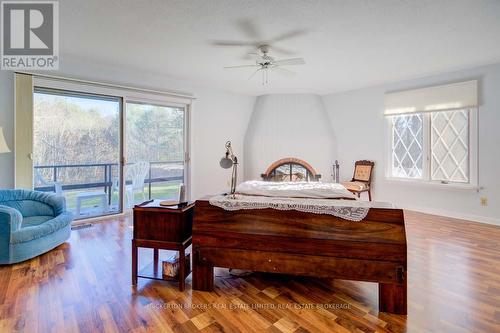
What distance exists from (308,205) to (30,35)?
10.6 feet

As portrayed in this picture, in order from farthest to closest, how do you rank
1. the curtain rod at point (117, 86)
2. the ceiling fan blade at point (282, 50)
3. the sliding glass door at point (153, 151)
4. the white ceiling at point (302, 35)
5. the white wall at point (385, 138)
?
the sliding glass door at point (153, 151)
the white wall at point (385, 138)
the curtain rod at point (117, 86)
the ceiling fan blade at point (282, 50)
the white ceiling at point (302, 35)

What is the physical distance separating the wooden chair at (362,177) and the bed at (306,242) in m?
3.07

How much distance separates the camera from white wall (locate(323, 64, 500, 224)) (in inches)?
148

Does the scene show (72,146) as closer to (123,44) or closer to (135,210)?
(123,44)

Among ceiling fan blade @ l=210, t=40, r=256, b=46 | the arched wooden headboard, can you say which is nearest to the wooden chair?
the arched wooden headboard

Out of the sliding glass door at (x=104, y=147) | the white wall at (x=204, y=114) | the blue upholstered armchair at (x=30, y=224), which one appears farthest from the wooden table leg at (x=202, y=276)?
the white wall at (x=204, y=114)

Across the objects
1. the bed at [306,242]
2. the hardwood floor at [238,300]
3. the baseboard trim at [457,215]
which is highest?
the bed at [306,242]

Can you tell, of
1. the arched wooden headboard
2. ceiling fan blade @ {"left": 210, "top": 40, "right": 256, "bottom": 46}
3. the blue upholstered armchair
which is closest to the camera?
the blue upholstered armchair

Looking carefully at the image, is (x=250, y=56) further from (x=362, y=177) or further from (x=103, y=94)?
(x=362, y=177)

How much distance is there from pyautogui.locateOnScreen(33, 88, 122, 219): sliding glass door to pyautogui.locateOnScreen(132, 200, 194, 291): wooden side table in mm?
2297

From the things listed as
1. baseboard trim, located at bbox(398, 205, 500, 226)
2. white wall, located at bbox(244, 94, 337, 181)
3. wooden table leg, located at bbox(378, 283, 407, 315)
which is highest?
white wall, located at bbox(244, 94, 337, 181)

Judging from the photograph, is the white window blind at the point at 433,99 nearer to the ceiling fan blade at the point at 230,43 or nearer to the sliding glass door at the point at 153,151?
the ceiling fan blade at the point at 230,43

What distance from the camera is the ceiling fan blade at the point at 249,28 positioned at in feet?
8.20

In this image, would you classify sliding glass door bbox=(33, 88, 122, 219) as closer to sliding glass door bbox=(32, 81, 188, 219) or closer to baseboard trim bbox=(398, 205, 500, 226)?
sliding glass door bbox=(32, 81, 188, 219)
